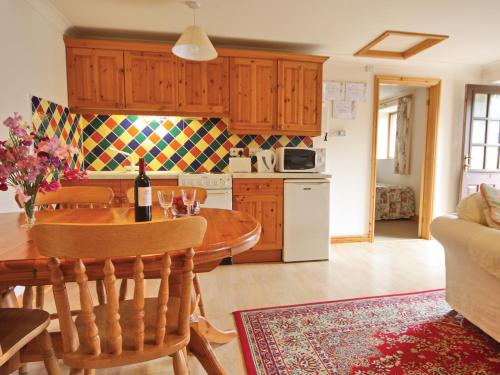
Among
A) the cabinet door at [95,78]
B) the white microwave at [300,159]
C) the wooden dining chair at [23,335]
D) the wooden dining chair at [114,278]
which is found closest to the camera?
the wooden dining chair at [114,278]

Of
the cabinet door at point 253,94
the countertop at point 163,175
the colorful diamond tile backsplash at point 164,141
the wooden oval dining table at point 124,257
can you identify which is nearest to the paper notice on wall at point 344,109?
the colorful diamond tile backsplash at point 164,141

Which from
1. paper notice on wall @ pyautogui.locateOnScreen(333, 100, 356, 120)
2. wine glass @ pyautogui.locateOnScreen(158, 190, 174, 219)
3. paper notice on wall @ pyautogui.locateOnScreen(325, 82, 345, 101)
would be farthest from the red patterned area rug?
paper notice on wall @ pyautogui.locateOnScreen(325, 82, 345, 101)

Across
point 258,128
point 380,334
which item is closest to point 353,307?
point 380,334

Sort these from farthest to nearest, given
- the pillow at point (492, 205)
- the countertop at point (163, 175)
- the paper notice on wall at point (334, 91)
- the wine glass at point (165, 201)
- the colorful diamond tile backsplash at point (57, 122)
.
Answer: the paper notice on wall at point (334, 91) < the countertop at point (163, 175) < the colorful diamond tile backsplash at point (57, 122) < the pillow at point (492, 205) < the wine glass at point (165, 201)

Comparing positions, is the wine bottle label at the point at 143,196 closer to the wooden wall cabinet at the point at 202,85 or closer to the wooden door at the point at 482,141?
the wooden wall cabinet at the point at 202,85

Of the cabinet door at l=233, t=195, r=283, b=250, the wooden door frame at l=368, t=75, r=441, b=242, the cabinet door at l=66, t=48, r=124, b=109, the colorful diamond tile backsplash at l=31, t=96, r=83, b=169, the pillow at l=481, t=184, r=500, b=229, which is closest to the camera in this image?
the pillow at l=481, t=184, r=500, b=229

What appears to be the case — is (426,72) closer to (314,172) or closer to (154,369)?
(314,172)

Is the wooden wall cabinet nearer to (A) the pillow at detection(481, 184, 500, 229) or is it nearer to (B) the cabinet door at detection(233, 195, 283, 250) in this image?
(B) the cabinet door at detection(233, 195, 283, 250)

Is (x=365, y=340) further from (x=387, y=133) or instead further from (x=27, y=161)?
(x=387, y=133)

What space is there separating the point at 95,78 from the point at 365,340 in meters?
3.31

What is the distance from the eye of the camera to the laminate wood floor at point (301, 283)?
5.73 feet

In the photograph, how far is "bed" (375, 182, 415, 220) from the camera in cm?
536

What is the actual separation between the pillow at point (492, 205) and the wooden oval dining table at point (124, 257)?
1401 mm

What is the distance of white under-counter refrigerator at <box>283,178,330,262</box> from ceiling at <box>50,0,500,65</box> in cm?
155
